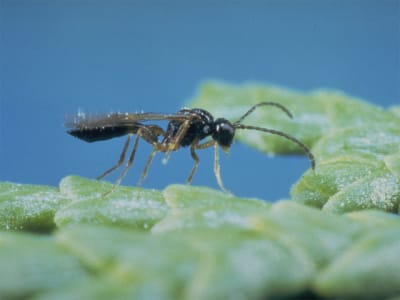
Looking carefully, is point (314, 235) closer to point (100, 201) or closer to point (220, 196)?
point (220, 196)

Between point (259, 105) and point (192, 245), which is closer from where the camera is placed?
point (192, 245)

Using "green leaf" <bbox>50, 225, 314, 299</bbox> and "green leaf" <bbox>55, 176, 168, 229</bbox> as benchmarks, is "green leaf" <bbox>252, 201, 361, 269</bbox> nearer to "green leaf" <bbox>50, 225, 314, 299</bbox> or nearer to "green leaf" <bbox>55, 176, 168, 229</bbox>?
"green leaf" <bbox>50, 225, 314, 299</bbox>

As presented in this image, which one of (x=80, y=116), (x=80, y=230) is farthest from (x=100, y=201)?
(x=80, y=116)

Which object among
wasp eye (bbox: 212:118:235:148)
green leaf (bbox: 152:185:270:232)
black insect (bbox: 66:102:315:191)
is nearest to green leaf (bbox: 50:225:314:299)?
green leaf (bbox: 152:185:270:232)

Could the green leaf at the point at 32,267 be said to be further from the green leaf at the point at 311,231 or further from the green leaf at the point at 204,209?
the green leaf at the point at 311,231

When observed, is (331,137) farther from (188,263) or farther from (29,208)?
(188,263)

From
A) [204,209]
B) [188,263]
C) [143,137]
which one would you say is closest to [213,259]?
[188,263]
